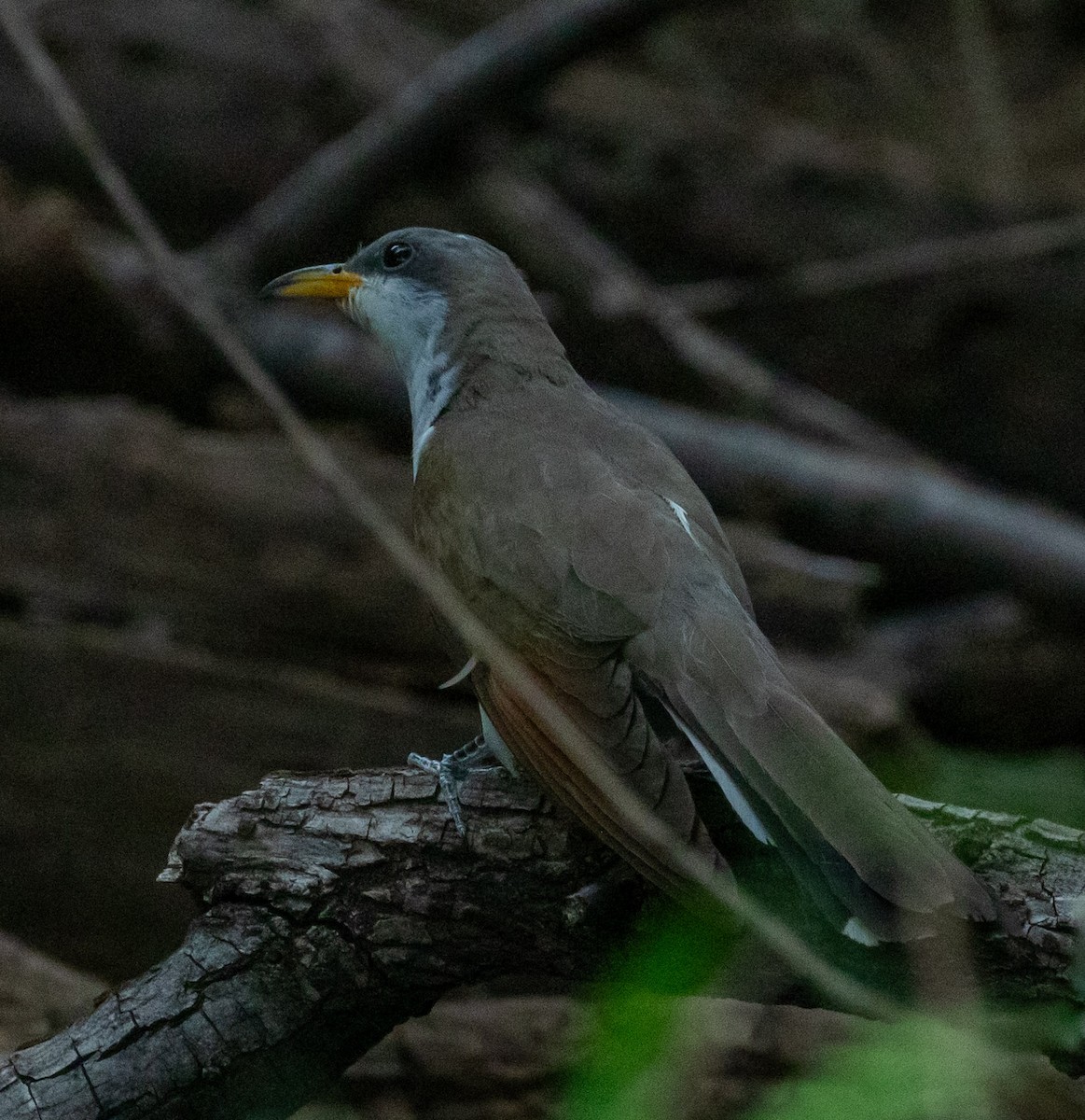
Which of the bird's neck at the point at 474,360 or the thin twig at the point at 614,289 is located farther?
the thin twig at the point at 614,289

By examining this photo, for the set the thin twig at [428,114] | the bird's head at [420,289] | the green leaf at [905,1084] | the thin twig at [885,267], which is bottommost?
the green leaf at [905,1084]

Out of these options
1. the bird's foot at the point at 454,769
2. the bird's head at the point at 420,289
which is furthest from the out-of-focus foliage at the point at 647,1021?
the bird's head at the point at 420,289

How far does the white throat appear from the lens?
3979 mm

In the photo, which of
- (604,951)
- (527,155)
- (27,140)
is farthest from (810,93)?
(604,951)

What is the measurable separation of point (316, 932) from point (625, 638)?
800 mm

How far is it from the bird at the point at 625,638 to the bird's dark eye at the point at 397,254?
1.05 feet

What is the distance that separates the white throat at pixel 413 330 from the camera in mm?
3979

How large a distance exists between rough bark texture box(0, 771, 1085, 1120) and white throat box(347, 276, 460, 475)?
4.44 feet

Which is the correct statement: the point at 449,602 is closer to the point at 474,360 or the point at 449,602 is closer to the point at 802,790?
the point at 802,790

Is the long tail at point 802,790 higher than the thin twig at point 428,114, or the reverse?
the thin twig at point 428,114

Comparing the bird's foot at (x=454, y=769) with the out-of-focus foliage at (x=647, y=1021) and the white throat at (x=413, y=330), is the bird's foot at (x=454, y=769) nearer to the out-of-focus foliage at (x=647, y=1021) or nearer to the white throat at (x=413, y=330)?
the out-of-focus foliage at (x=647, y=1021)

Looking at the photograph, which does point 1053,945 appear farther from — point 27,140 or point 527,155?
point 27,140

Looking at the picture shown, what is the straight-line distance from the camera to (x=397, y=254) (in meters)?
Result: 4.25

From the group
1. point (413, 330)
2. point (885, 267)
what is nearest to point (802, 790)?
point (413, 330)
